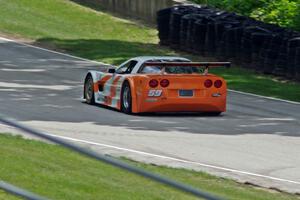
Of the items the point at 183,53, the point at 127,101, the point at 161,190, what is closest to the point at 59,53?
the point at 183,53

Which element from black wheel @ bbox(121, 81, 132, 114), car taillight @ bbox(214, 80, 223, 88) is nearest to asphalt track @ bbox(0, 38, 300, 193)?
black wheel @ bbox(121, 81, 132, 114)

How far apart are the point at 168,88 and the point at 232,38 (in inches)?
430

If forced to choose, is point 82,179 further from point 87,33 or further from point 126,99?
point 87,33

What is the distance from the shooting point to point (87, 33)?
1430 inches

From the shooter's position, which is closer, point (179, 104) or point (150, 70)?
point (179, 104)

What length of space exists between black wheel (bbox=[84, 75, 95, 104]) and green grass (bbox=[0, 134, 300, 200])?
309 inches

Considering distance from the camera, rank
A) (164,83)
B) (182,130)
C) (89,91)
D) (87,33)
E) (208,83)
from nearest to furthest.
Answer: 1. (182,130)
2. (164,83)
3. (208,83)
4. (89,91)
5. (87,33)

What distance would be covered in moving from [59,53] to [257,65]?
7.03m

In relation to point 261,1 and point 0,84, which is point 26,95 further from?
point 261,1

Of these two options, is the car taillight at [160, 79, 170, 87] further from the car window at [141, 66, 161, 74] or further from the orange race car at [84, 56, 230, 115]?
the car window at [141, 66, 161, 74]

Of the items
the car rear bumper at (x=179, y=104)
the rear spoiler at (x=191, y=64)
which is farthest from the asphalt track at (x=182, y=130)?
the rear spoiler at (x=191, y=64)

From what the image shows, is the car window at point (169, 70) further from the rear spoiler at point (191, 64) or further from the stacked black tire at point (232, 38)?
the stacked black tire at point (232, 38)

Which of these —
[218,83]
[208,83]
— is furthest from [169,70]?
[218,83]

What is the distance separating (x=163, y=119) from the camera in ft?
59.7
